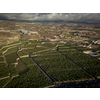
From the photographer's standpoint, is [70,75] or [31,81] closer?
[31,81]

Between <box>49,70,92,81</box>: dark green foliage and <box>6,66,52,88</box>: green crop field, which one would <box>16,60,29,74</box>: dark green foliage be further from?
<box>49,70,92,81</box>: dark green foliage

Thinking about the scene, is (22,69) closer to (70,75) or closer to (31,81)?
(31,81)

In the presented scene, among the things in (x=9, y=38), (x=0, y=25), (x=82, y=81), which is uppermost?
(x=0, y=25)

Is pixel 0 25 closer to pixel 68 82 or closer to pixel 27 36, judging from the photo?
pixel 27 36

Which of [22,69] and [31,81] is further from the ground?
[31,81]

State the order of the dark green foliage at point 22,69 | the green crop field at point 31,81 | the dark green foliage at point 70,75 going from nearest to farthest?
1. the green crop field at point 31,81
2. the dark green foliage at point 70,75
3. the dark green foliage at point 22,69

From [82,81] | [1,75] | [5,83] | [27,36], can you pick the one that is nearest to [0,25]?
[27,36]

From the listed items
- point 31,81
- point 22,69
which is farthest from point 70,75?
point 22,69

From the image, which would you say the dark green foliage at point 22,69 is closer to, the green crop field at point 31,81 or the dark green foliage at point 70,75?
the green crop field at point 31,81

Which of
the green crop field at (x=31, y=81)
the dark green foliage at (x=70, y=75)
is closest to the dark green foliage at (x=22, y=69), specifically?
the green crop field at (x=31, y=81)

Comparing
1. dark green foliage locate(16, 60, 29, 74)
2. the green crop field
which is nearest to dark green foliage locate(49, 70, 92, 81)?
the green crop field

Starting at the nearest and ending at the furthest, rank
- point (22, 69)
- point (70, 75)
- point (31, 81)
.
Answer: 1. point (31, 81)
2. point (70, 75)
3. point (22, 69)
